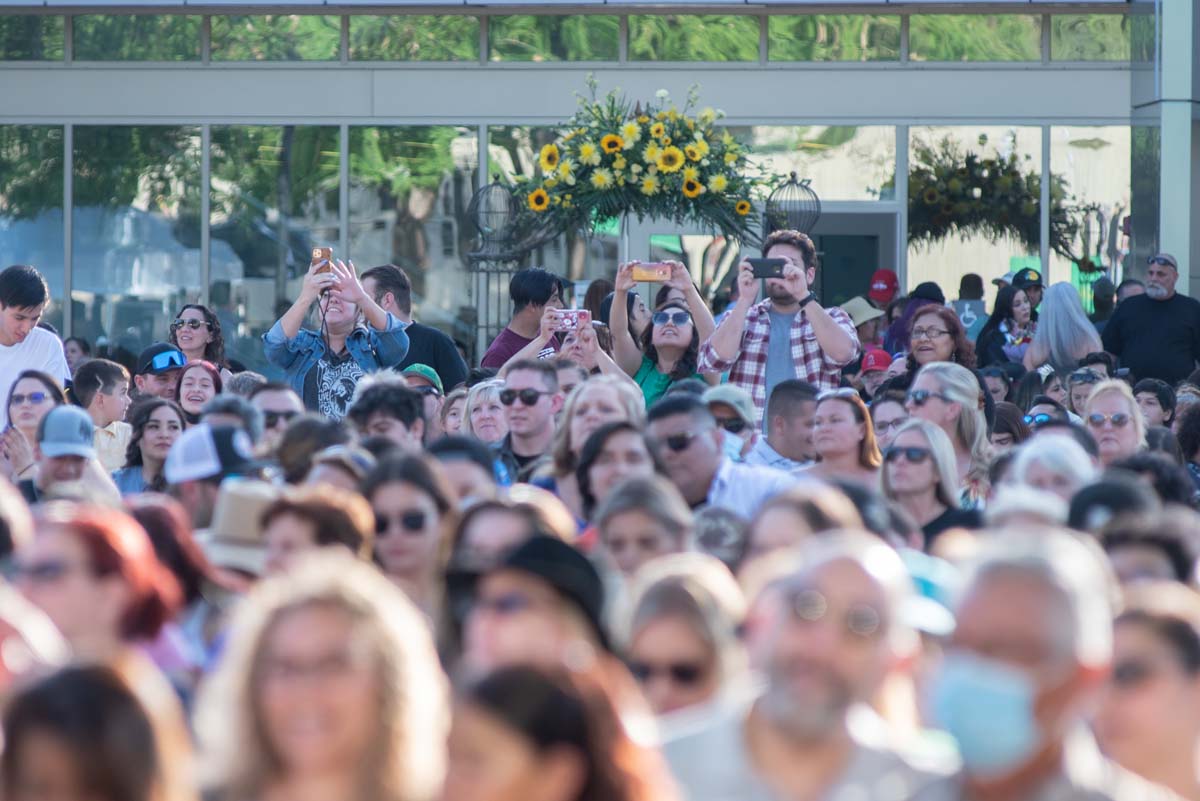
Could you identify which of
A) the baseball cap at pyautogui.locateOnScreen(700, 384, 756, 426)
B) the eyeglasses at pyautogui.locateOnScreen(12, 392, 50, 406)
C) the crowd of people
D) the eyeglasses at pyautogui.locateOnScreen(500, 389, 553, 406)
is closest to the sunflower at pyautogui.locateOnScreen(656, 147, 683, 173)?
the crowd of people

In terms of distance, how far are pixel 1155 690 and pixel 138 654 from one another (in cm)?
232

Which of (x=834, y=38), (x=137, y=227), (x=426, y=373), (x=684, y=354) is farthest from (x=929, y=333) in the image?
(x=137, y=227)

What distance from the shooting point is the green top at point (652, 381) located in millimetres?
10242

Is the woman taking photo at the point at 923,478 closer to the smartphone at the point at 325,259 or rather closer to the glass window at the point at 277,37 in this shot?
the smartphone at the point at 325,259

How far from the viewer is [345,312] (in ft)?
32.6

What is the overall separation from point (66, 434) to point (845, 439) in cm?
313

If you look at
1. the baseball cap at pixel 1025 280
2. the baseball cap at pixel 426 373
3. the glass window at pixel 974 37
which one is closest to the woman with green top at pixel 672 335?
the baseball cap at pixel 426 373

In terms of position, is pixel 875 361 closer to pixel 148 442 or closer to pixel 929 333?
pixel 929 333

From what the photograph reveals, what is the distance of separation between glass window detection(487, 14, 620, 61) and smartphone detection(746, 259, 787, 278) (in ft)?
→ 26.9

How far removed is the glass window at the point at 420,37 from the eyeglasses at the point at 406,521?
1215 centimetres

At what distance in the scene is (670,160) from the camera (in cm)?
1112

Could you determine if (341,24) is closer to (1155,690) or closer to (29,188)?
(29,188)

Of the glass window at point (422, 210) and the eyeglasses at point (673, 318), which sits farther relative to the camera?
the glass window at point (422, 210)

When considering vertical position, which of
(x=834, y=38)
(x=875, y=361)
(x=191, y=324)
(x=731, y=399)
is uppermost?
(x=834, y=38)
